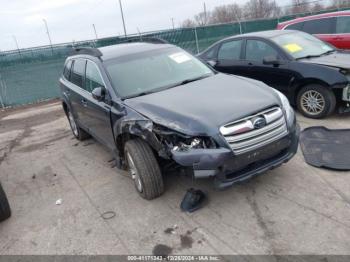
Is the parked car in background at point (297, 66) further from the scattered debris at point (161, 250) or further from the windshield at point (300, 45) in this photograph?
the scattered debris at point (161, 250)

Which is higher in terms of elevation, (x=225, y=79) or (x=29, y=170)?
(x=225, y=79)

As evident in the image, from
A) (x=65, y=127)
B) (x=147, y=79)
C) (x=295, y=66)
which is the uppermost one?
(x=147, y=79)

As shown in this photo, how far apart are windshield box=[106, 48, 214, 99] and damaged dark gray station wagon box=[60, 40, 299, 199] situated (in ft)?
0.04

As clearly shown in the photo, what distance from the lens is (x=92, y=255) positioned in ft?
10.5

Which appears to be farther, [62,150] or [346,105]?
[62,150]

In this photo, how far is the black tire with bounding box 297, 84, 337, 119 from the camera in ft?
18.6

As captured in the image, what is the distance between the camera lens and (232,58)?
7.25m

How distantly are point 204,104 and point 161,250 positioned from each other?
1.57 m

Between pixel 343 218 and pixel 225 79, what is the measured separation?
220cm

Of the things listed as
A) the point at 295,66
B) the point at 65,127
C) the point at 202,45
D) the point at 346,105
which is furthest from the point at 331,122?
the point at 202,45

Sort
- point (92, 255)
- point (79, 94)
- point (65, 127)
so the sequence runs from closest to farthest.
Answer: point (92, 255) → point (79, 94) → point (65, 127)

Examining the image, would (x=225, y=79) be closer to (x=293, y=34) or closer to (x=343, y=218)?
(x=343, y=218)

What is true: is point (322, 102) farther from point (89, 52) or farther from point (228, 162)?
point (89, 52)

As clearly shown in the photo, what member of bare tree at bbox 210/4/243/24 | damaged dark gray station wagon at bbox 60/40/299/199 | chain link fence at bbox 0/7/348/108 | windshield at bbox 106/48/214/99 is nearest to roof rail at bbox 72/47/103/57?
damaged dark gray station wagon at bbox 60/40/299/199
